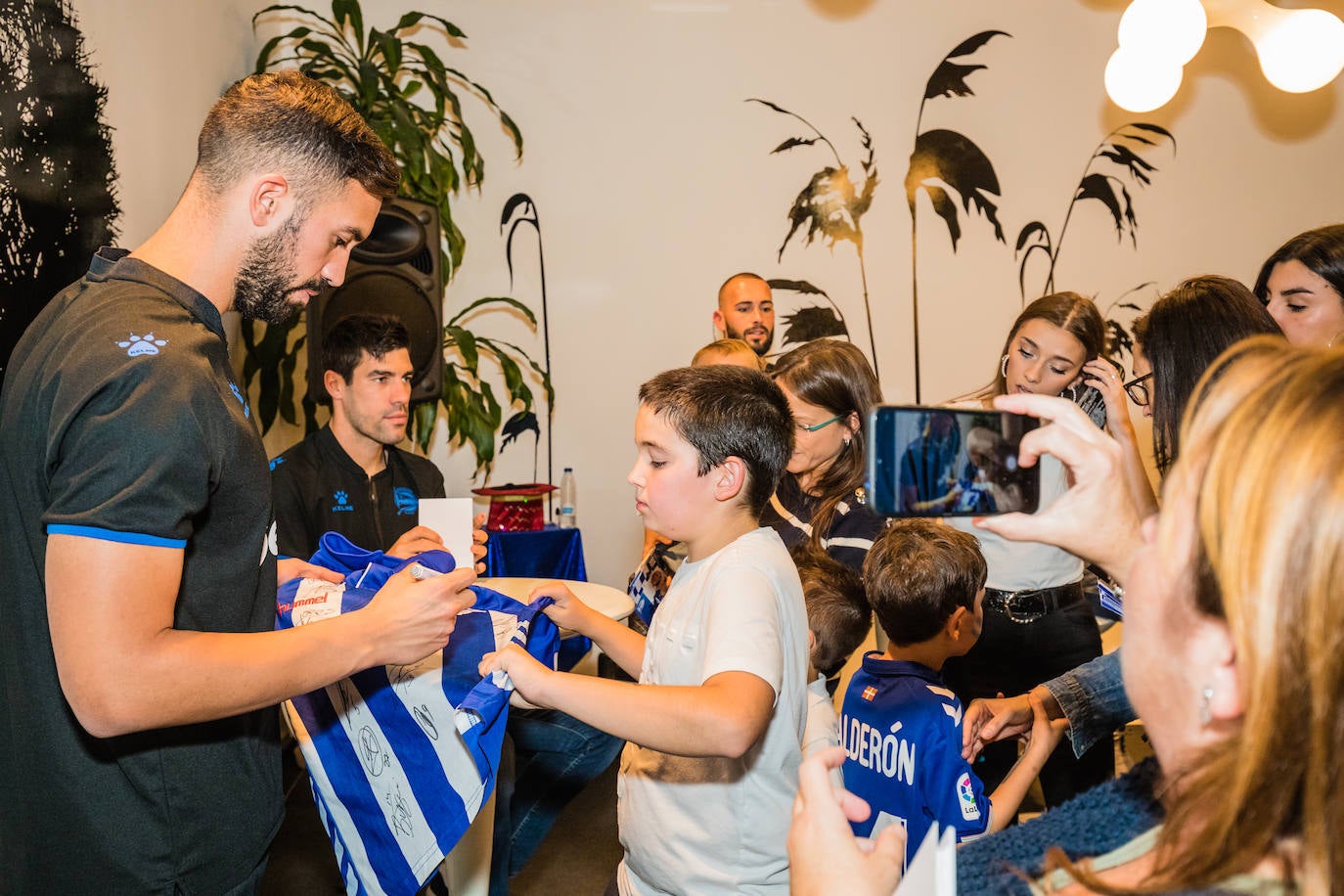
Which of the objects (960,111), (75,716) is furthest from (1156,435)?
(960,111)

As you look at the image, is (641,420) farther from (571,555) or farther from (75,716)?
(571,555)

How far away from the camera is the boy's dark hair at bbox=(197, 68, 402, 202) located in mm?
1275

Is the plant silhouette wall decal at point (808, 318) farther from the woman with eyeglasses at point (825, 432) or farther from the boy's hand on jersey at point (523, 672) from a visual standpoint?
the boy's hand on jersey at point (523, 672)

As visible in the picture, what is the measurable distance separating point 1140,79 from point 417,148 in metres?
3.00

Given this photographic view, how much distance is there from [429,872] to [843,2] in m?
4.40

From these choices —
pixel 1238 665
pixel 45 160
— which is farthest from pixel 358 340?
pixel 1238 665

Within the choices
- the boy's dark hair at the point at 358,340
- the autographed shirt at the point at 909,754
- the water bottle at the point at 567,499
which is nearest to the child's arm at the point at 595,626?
the autographed shirt at the point at 909,754

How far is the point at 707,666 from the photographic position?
46.6 inches

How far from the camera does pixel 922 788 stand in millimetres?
1605

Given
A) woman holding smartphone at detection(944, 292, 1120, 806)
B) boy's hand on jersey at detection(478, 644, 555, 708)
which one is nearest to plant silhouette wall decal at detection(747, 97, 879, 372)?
woman holding smartphone at detection(944, 292, 1120, 806)

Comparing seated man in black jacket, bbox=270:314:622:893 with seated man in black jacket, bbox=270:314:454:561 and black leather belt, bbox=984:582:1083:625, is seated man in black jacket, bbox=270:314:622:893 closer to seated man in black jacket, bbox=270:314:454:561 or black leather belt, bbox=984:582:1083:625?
seated man in black jacket, bbox=270:314:454:561

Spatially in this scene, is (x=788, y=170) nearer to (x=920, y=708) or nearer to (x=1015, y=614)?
(x=1015, y=614)

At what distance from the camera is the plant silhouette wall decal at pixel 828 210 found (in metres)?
4.61

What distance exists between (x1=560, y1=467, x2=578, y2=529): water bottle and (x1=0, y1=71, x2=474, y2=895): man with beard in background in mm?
2922
